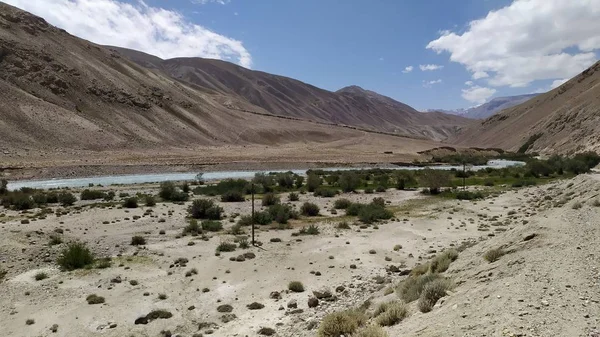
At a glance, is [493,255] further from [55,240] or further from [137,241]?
[55,240]

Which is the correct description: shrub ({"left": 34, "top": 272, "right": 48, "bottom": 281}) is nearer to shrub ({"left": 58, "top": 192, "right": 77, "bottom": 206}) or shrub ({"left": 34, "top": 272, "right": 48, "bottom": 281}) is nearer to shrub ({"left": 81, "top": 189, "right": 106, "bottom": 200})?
shrub ({"left": 58, "top": 192, "right": 77, "bottom": 206})

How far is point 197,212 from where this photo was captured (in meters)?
34.2

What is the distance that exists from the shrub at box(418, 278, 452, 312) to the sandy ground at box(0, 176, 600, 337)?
32cm

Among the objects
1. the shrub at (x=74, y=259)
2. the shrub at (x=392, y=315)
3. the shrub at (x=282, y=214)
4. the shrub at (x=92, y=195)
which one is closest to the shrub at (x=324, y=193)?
the shrub at (x=282, y=214)

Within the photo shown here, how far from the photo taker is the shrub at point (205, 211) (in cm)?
3388

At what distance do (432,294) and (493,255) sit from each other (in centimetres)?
311

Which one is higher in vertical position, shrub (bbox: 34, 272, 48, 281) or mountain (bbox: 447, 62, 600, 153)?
mountain (bbox: 447, 62, 600, 153)

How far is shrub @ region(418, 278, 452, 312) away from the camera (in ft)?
33.6

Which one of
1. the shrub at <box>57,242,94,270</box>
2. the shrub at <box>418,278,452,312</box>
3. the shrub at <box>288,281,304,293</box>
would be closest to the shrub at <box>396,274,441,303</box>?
the shrub at <box>418,278,452,312</box>

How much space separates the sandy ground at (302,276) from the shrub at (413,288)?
1.52 ft

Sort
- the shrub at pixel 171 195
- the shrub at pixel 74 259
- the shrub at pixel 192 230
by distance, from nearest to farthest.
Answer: the shrub at pixel 74 259
the shrub at pixel 192 230
the shrub at pixel 171 195

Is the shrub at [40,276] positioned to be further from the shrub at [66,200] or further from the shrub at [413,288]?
the shrub at [66,200]

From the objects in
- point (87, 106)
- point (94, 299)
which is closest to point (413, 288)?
point (94, 299)

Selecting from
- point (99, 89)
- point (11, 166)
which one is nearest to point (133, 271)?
point (11, 166)
